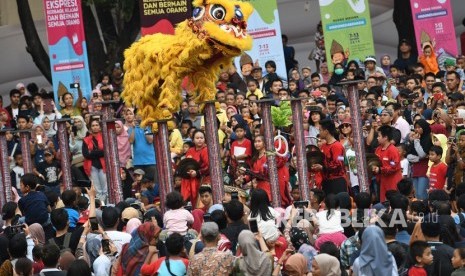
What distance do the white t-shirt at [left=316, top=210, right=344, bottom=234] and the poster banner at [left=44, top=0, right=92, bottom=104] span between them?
10.0 meters

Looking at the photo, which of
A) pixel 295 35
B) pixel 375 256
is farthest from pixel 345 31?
pixel 375 256

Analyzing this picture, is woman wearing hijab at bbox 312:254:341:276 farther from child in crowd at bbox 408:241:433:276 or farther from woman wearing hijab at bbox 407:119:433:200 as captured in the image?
woman wearing hijab at bbox 407:119:433:200

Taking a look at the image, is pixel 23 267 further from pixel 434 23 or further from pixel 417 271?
pixel 434 23

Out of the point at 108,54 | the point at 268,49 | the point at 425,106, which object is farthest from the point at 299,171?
the point at 108,54

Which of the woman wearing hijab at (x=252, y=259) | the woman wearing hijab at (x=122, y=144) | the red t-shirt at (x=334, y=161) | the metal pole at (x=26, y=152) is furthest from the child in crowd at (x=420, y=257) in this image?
the woman wearing hijab at (x=122, y=144)

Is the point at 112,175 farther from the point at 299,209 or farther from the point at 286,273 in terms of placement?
the point at 286,273

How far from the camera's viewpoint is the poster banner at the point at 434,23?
2842 cm

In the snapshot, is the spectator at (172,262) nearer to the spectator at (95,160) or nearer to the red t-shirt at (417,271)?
the red t-shirt at (417,271)

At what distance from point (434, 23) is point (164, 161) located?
7421 millimetres

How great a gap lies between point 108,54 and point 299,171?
35.0 feet

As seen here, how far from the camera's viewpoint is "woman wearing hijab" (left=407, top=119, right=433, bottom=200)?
75.6ft

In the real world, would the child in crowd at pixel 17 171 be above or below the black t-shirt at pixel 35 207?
above

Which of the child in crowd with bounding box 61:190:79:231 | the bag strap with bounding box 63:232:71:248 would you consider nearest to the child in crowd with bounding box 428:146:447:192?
the child in crowd with bounding box 61:190:79:231

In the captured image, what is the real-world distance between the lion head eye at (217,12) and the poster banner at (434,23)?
740cm
